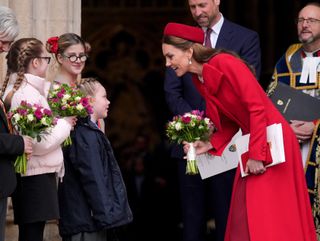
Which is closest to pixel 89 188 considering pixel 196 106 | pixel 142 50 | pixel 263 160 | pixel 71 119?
pixel 71 119

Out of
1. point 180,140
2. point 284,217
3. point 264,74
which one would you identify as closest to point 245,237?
point 284,217

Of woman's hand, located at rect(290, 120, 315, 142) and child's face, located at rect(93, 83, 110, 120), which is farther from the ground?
child's face, located at rect(93, 83, 110, 120)

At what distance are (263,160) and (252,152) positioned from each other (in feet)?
0.27

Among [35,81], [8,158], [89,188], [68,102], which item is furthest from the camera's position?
[89,188]

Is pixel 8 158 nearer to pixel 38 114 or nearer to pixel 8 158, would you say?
pixel 8 158

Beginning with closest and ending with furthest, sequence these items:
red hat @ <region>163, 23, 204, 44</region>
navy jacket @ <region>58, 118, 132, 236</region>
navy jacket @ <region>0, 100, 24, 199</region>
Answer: navy jacket @ <region>0, 100, 24, 199</region> → red hat @ <region>163, 23, 204, 44</region> → navy jacket @ <region>58, 118, 132, 236</region>

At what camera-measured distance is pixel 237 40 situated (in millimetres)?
9867

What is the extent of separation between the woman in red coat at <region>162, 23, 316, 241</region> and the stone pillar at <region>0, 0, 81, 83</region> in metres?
1.43

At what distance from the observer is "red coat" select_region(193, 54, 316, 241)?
325 inches

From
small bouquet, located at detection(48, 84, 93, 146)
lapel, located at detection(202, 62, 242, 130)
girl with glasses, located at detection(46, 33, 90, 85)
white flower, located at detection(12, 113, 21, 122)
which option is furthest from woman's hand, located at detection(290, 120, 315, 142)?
white flower, located at detection(12, 113, 21, 122)

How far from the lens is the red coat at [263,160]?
825 centimetres

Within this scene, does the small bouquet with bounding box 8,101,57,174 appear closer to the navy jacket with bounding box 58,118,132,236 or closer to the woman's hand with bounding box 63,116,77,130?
the woman's hand with bounding box 63,116,77,130

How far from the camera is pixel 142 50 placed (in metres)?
15.1

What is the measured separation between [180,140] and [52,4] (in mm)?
1615
